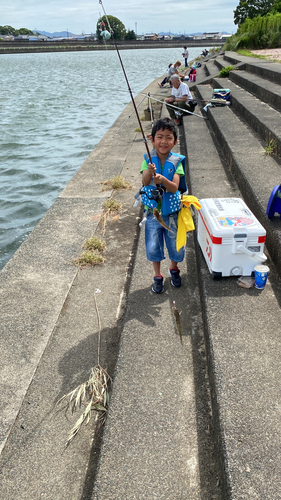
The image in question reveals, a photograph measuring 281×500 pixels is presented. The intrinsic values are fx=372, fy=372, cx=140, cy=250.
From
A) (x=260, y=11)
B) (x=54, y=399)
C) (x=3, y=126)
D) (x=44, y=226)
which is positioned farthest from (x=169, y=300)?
(x=260, y=11)

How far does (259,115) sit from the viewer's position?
6.11 meters

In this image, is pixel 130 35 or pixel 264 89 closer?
pixel 264 89

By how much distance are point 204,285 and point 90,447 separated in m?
1.42

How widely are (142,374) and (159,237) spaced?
1.18m

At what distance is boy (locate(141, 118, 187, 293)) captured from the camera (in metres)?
2.78

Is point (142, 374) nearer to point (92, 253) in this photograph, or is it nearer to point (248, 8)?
point (92, 253)

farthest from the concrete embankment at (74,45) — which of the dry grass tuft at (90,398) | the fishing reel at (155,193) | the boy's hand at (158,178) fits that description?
the dry grass tuft at (90,398)

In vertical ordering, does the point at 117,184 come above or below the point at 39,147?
above

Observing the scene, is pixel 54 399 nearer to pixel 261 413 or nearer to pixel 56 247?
pixel 261 413

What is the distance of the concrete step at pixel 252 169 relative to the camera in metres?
3.24

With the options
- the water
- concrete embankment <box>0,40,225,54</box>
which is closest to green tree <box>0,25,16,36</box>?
concrete embankment <box>0,40,225,54</box>

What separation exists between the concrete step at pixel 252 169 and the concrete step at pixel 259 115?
0.44 ft

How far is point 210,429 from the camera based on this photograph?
6.79 feet

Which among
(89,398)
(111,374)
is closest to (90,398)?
(89,398)
